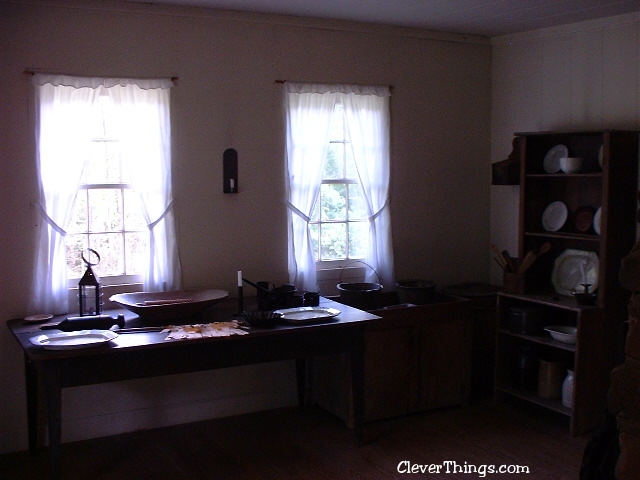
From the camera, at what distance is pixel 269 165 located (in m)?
5.07

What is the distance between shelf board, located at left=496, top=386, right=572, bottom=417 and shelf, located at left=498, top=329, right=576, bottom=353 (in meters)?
0.36

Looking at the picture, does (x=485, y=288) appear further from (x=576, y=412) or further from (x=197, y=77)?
(x=197, y=77)

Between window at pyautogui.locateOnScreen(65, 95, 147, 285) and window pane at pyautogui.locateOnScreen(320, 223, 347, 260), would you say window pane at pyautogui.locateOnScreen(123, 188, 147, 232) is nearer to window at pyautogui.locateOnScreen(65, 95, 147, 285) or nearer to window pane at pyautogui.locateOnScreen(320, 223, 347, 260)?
window at pyautogui.locateOnScreen(65, 95, 147, 285)

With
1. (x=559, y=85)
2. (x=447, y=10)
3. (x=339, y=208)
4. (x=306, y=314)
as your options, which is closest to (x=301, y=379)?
(x=306, y=314)

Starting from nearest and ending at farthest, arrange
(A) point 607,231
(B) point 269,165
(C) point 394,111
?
1. (A) point 607,231
2. (B) point 269,165
3. (C) point 394,111

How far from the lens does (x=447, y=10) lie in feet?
15.9

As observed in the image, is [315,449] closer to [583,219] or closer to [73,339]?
[73,339]

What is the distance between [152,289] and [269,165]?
1.15 meters

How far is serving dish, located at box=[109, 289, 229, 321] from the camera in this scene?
418 centimetres

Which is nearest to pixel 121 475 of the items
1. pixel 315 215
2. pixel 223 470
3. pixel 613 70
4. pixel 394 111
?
pixel 223 470

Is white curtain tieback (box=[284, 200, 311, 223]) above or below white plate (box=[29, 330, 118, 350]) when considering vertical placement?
above

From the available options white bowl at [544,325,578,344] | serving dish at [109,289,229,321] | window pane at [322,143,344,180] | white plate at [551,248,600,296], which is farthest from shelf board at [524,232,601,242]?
serving dish at [109,289,229,321]

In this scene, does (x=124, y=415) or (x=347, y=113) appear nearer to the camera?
(x=124, y=415)

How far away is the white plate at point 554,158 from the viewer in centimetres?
510
